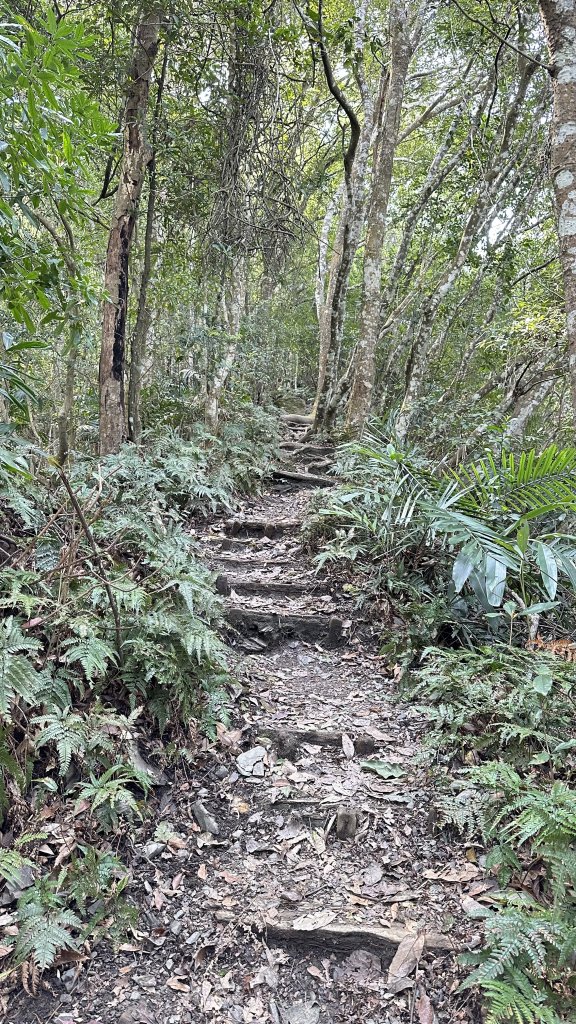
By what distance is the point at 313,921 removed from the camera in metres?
2.49

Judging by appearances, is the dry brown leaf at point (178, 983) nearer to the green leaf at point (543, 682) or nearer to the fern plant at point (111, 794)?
the fern plant at point (111, 794)

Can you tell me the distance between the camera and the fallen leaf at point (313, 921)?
2455 mm

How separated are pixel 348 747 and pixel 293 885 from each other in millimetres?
970

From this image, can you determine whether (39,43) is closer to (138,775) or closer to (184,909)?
(138,775)

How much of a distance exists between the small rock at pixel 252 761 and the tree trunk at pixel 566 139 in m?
2.75

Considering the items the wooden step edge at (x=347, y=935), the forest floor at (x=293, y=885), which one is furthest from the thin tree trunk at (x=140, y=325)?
the wooden step edge at (x=347, y=935)

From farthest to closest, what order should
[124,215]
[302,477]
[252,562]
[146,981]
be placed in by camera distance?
[302,477] < [252,562] < [124,215] < [146,981]

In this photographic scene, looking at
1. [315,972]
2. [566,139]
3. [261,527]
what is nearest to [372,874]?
[315,972]

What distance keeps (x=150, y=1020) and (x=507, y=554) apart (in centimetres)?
319

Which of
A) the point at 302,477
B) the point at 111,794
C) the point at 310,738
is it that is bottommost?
the point at 310,738

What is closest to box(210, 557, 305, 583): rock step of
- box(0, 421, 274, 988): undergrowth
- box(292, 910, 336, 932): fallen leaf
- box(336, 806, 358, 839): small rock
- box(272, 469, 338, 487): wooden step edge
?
box(0, 421, 274, 988): undergrowth

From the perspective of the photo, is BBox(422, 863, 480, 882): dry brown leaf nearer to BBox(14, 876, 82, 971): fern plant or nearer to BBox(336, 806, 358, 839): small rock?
BBox(336, 806, 358, 839): small rock

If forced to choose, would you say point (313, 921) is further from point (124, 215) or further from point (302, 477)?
point (302, 477)

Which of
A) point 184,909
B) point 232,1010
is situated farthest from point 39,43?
point 232,1010
